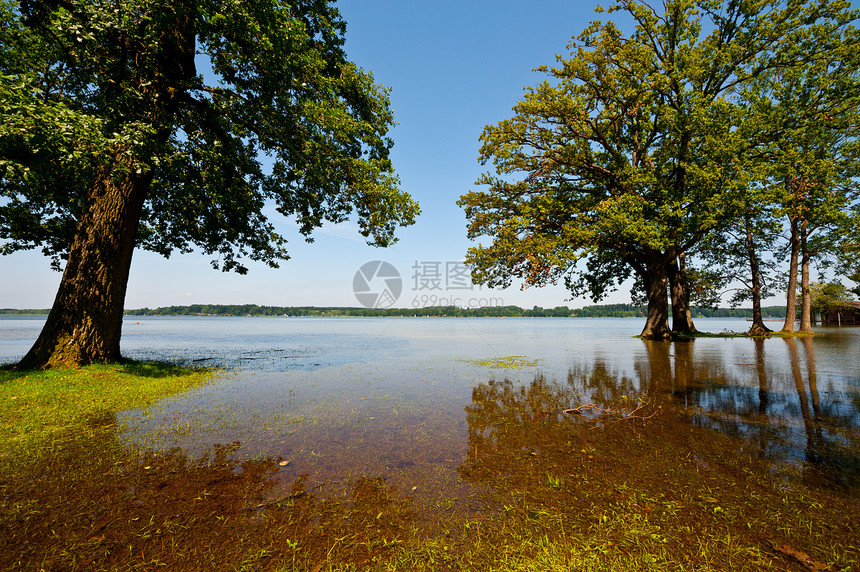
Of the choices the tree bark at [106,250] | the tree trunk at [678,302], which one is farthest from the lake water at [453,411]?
the tree trunk at [678,302]

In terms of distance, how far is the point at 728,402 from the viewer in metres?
6.90

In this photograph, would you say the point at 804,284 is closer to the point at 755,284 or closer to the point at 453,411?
the point at 755,284

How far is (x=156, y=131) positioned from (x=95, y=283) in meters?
4.73

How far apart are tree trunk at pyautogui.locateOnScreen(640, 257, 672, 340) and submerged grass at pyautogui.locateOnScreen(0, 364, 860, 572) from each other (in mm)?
20336

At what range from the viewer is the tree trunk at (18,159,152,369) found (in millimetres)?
8750

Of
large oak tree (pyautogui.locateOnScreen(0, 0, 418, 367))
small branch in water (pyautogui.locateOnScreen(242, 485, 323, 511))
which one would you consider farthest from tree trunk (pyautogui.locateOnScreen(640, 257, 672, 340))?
small branch in water (pyautogui.locateOnScreen(242, 485, 323, 511))

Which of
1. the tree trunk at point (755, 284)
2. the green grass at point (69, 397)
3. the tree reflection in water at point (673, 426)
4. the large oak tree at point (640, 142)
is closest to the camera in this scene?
the tree reflection in water at point (673, 426)

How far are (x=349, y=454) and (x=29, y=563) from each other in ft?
8.95

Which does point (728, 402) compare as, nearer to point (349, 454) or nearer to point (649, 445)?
point (649, 445)

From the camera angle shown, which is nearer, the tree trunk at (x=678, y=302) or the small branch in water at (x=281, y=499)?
the small branch in water at (x=281, y=499)

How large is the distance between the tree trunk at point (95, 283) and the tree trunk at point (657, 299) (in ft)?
88.7

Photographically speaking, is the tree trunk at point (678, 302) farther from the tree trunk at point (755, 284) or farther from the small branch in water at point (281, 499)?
the small branch in water at point (281, 499)

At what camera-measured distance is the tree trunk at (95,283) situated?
875 cm

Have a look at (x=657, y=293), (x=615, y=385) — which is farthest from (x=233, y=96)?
(x=657, y=293)
